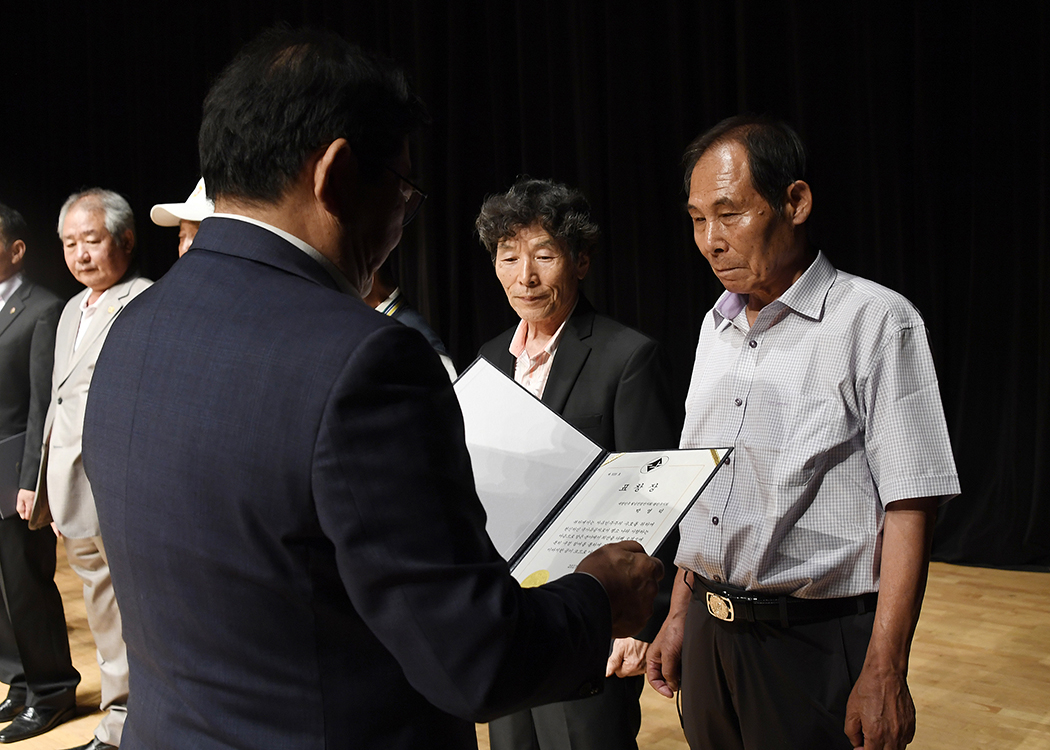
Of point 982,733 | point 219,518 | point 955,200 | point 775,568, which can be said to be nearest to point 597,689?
point 219,518

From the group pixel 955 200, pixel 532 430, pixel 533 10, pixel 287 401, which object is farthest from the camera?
pixel 533 10

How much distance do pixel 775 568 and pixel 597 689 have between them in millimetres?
687

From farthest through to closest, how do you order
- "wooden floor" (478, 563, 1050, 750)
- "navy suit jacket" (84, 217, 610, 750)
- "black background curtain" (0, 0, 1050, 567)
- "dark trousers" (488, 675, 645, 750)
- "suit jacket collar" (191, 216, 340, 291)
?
"black background curtain" (0, 0, 1050, 567) → "wooden floor" (478, 563, 1050, 750) → "dark trousers" (488, 675, 645, 750) → "suit jacket collar" (191, 216, 340, 291) → "navy suit jacket" (84, 217, 610, 750)

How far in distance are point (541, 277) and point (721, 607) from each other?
88 centimetres

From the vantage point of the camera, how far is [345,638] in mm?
756

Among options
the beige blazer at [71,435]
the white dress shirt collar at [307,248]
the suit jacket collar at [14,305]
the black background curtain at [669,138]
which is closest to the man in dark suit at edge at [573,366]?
the white dress shirt collar at [307,248]

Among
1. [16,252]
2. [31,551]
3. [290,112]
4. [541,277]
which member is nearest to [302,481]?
[290,112]

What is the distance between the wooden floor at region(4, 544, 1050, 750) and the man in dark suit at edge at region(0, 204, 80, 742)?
0.16m

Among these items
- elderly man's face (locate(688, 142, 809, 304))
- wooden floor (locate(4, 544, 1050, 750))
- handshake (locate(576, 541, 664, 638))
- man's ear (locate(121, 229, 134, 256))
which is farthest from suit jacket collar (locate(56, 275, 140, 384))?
handshake (locate(576, 541, 664, 638))

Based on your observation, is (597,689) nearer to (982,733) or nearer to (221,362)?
(221,362)

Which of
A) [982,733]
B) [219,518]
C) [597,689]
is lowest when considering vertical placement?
[982,733]

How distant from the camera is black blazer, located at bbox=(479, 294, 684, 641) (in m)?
1.82

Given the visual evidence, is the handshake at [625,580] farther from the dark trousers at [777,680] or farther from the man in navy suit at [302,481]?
the dark trousers at [777,680]

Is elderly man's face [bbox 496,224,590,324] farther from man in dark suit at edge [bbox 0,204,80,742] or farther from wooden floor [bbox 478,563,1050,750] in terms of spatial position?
man in dark suit at edge [bbox 0,204,80,742]
